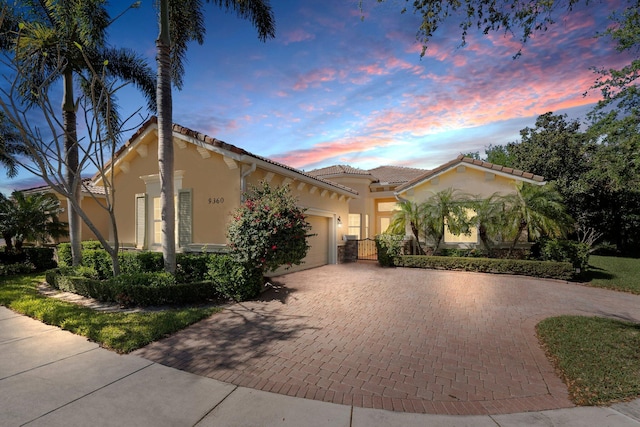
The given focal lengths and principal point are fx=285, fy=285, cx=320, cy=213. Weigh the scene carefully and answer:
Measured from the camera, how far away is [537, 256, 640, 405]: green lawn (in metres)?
3.51

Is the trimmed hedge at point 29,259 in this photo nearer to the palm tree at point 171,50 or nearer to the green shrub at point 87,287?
the green shrub at point 87,287

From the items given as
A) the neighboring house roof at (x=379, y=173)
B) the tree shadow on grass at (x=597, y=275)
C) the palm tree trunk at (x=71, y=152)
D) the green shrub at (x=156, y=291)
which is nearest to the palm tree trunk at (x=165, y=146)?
the green shrub at (x=156, y=291)

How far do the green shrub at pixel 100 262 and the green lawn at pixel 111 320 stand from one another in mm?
2433

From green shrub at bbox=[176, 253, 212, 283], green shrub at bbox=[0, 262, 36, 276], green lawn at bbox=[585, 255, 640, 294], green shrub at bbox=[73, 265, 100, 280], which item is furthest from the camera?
green shrub at bbox=[0, 262, 36, 276]

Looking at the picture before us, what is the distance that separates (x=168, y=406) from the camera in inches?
125

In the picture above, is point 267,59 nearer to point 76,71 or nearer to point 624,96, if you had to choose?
point 76,71

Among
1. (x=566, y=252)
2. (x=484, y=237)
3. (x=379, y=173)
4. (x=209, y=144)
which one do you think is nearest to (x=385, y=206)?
(x=379, y=173)

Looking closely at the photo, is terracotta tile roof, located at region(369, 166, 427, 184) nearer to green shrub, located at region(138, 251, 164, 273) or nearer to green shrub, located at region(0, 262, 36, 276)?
green shrub, located at region(138, 251, 164, 273)

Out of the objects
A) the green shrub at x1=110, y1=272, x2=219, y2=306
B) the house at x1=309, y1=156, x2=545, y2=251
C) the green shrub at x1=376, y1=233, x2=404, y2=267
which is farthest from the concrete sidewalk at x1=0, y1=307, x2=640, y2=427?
the house at x1=309, y1=156, x2=545, y2=251

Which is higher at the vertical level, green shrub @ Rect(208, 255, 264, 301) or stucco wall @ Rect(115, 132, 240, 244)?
stucco wall @ Rect(115, 132, 240, 244)

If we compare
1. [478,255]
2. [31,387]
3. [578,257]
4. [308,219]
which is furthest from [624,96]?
[31,387]

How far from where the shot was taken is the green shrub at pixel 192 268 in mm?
8137

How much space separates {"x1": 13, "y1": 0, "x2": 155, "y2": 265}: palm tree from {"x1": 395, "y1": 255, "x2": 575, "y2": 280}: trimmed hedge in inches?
516

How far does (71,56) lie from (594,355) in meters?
16.4
